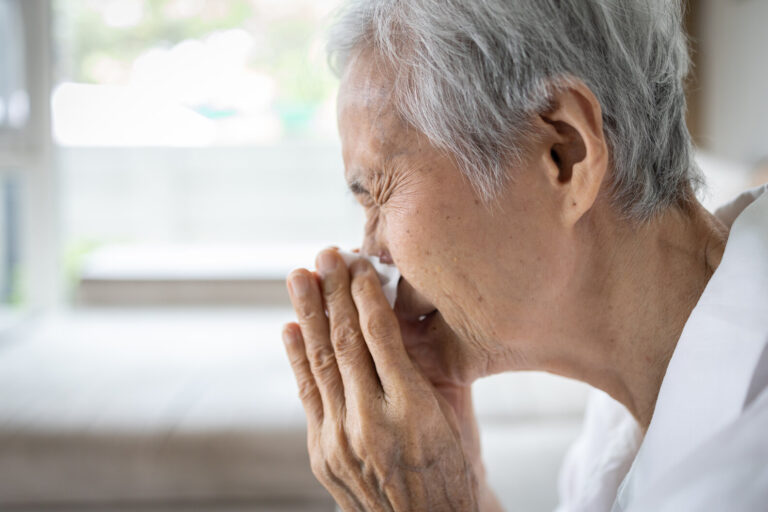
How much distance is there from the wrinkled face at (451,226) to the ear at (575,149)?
23 millimetres

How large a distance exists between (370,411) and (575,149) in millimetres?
434

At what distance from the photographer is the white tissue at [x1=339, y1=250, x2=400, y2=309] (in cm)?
97

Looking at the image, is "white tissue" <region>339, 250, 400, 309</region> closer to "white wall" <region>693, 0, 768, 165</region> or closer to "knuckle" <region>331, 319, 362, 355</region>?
"knuckle" <region>331, 319, 362, 355</region>

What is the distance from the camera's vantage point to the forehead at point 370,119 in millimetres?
828

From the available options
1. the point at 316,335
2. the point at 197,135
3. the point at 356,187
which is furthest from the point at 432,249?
the point at 197,135

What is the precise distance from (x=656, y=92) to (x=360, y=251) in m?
0.46

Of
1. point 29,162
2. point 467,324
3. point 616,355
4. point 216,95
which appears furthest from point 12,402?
point 216,95

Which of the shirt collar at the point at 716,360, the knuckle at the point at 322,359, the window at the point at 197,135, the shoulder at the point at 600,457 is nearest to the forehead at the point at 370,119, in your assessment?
the knuckle at the point at 322,359

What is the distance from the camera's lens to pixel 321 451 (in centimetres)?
97

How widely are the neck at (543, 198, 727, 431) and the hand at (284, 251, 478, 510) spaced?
0.22m

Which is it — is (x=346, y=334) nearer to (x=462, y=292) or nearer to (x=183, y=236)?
(x=462, y=292)

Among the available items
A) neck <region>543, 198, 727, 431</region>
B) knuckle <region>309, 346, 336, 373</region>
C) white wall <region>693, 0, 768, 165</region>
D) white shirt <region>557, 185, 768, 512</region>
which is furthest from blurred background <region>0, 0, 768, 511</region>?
knuckle <region>309, 346, 336, 373</region>

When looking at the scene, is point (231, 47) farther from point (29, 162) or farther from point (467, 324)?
point (467, 324)

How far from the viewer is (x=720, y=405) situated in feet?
2.23
